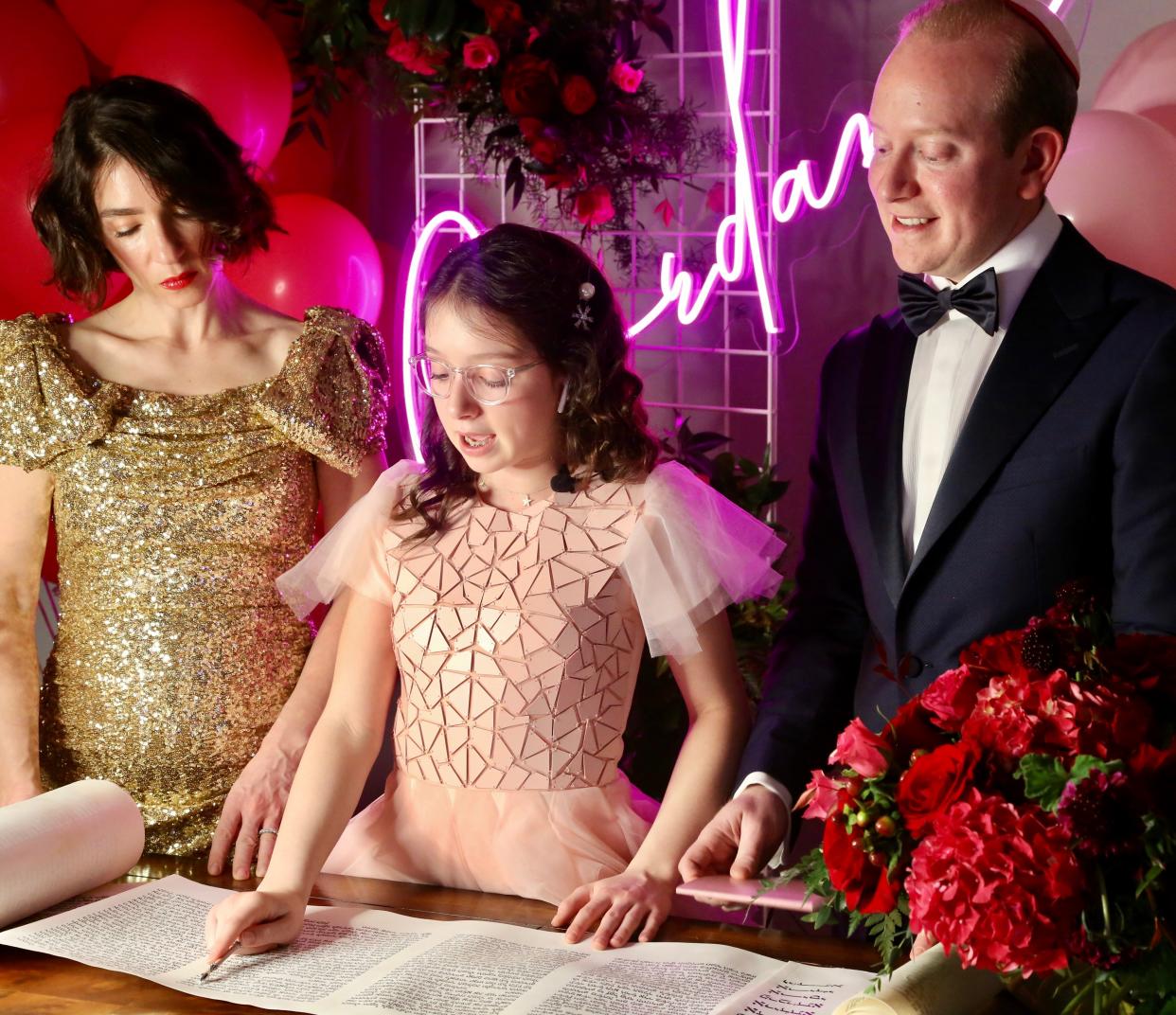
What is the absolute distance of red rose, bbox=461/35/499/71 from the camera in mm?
3637

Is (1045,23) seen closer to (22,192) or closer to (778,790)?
(778,790)

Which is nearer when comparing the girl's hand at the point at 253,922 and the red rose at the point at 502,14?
the girl's hand at the point at 253,922

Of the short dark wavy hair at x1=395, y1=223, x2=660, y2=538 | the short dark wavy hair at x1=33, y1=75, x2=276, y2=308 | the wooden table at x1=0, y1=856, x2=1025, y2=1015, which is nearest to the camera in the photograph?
the wooden table at x1=0, y1=856, x2=1025, y2=1015

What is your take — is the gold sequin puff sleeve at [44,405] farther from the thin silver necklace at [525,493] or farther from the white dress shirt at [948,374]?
the white dress shirt at [948,374]

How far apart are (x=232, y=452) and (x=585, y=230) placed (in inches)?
72.1

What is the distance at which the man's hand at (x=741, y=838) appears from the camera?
171 cm

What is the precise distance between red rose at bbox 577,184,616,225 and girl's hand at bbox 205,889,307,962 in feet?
8.52

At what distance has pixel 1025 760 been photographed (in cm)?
116

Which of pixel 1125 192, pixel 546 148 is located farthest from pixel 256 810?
pixel 546 148

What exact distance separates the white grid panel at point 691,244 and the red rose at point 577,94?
65 cm

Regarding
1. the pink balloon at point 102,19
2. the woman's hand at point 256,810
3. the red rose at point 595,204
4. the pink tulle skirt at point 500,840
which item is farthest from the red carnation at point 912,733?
the pink balloon at point 102,19

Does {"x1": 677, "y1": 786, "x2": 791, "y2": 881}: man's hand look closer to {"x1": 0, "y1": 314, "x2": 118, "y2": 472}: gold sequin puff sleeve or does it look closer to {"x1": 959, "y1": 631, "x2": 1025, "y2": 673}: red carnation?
{"x1": 959, "y1": 631, "x2": 1025, "y2": 673}: red carnation

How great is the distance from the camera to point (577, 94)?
12.1 feet

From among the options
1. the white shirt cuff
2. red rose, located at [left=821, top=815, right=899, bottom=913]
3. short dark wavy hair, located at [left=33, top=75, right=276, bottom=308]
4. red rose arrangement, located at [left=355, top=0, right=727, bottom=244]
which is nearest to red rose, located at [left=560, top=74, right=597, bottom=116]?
red rose arrangement, located at [left=355, top=0, right=727, bottom=244]
